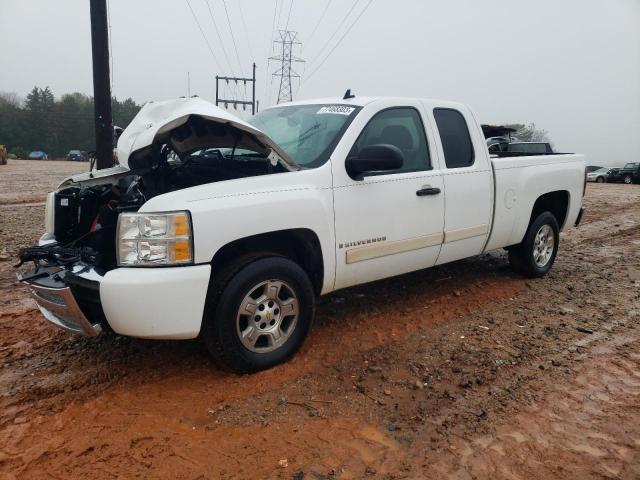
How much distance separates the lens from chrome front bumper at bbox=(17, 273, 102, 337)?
9.54ft

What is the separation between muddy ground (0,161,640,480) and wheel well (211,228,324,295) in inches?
25.4

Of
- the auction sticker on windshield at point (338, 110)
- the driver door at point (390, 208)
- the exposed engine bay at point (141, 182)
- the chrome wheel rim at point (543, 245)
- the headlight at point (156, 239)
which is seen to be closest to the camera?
the headlight at point (156, 239)

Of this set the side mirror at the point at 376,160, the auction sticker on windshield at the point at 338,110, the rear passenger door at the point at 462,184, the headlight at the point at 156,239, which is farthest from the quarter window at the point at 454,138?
the headlight at the point at 156,239

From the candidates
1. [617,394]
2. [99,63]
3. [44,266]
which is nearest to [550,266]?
[617,394]

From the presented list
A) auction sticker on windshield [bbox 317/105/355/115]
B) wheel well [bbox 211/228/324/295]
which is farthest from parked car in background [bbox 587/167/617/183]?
wheel well [bbox 211/228/324/295]

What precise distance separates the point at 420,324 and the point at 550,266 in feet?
8.23

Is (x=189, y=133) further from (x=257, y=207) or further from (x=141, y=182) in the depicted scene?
(x=257, y=207)

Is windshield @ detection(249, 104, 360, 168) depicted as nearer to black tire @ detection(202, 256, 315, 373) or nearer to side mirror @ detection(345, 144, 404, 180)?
side mirror @ detection(345, 144, 404, 180)

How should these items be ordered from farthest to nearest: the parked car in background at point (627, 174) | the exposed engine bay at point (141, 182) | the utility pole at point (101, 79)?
the parked car in background at point (627, 174), the utility pole at point (101, 79), the exposed engine bay at point (141, 182)

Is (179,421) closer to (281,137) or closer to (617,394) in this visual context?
(281,137)

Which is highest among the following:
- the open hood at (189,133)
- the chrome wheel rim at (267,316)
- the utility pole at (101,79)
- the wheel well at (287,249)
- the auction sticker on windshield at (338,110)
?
the utility pole at (101,79)

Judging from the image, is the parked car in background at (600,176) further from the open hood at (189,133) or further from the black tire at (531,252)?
the open hood at (189,133)

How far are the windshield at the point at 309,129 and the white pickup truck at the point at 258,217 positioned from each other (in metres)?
0.01

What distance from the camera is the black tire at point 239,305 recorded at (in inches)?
122
